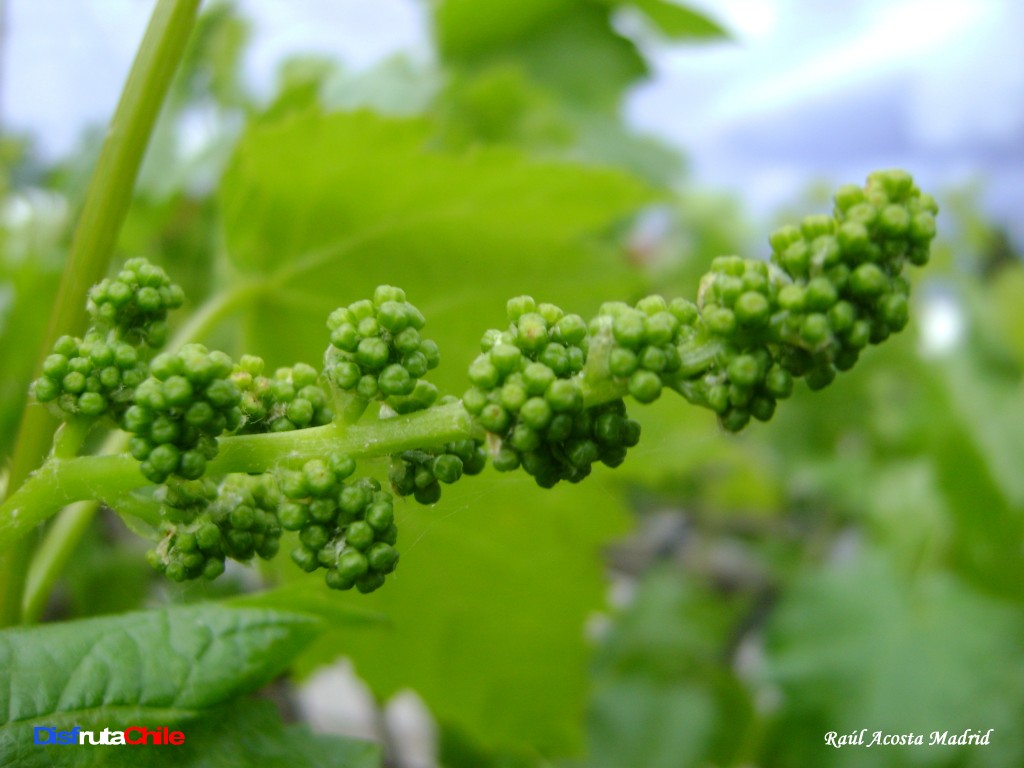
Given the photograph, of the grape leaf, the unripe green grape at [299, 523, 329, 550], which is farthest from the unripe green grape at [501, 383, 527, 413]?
the grape leaf

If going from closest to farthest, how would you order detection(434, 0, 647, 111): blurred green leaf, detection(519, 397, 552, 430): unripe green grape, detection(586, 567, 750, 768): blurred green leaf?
detection(519, 397, 552, 430): unripe green grape, detection(434, 0, 647, 111): blurred green leaf, detection(586, 567, 750, 768): blurred green leaf

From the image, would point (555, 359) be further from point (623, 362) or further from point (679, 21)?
point (679, 21)

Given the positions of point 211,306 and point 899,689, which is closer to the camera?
point 211,306

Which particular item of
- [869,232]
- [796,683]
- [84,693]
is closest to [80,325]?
[84,693]

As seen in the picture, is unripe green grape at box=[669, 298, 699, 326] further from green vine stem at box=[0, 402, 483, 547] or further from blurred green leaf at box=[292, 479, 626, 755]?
blurred green leaf at box=[292, 479, 626, 755]

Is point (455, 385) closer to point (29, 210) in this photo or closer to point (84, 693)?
point (84, 693)

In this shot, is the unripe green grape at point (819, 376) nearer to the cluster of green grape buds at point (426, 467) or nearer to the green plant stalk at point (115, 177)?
the cluster of green grape buds at point (426, 467)

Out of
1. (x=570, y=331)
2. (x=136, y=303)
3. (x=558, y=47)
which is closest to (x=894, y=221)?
(x=570, y=331)

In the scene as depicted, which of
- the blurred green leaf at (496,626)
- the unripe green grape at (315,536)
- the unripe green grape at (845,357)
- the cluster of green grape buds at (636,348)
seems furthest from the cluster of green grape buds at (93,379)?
the blurred green leaf at (496,626)
